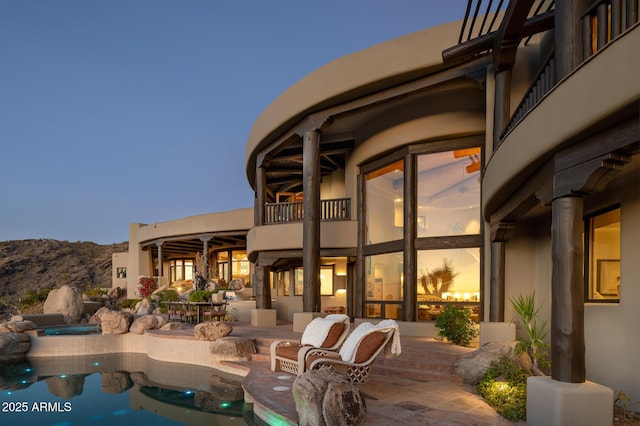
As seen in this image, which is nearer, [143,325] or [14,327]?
[143,325]

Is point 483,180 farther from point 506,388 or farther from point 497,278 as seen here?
point 506,388

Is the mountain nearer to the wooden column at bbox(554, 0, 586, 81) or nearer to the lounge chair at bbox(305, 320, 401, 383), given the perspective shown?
the lounge chair at bbox(305, 320, 401, 383)

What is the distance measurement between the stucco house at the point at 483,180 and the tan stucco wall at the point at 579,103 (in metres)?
0.02

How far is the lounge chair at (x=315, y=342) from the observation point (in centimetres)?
739

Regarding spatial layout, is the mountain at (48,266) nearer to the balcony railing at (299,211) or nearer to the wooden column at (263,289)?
the wooden column at (263,289)

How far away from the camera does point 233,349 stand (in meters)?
9.41

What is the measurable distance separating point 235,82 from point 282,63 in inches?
831

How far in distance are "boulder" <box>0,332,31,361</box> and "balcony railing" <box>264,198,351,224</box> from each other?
749cm

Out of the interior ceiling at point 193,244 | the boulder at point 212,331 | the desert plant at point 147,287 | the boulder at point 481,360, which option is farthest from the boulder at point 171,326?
the desert plant at point 147,287

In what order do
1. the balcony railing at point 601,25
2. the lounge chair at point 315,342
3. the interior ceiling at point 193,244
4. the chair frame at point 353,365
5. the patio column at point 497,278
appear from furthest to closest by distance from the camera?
the interior ceiling at point 193,244
the patio column at point 497,278
the lounge chair at point 315,342
the chair frame at point 353,365
the balcony railing at point 601,25

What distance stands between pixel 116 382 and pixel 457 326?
7.17 meters

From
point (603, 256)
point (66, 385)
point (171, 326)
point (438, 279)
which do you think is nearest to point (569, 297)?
point (603, 256)

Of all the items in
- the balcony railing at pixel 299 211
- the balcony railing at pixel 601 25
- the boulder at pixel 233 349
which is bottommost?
the boulder at pixel 233 349

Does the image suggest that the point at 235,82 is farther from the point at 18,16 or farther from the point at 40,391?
the point at 40,391
